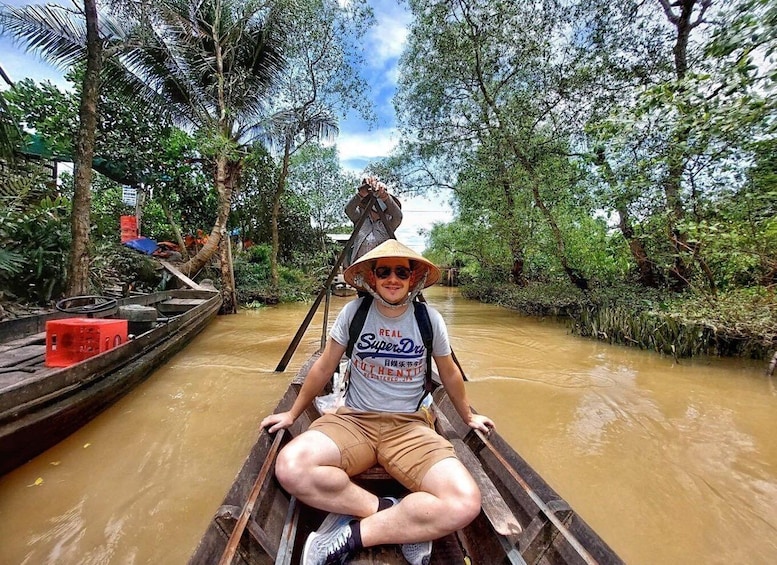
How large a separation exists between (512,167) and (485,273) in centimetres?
708

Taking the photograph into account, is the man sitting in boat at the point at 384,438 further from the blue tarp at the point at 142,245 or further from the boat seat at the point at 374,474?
the blue tarp at the point at 142,245

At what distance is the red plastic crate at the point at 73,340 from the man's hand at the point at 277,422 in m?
2.62

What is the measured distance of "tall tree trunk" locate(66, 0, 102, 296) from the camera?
5918 millimetres

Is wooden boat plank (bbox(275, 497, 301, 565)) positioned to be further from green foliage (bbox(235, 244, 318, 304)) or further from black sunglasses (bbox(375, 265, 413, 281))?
green foliage (bbox(235, 244, 318, 304))

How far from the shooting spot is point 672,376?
5832 mm

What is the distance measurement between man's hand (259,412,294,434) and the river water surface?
939 mm

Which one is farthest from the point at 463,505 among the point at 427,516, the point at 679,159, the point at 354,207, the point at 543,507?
the point at 679,159

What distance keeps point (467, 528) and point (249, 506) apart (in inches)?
39.9

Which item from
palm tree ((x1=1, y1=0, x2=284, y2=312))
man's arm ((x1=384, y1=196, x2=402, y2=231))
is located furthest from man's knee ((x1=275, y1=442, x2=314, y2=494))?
palm tree ((x1=1, y1=0, x2=284, y2=312))

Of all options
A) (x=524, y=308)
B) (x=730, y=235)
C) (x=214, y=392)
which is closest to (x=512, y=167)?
(x=524, y=308)

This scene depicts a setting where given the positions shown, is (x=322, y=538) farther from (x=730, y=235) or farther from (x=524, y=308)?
(x=524, y=308)

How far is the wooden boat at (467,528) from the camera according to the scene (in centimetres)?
147

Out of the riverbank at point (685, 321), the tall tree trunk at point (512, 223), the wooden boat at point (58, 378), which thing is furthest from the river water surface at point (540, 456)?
the tall tree trunk at point (512, 223)

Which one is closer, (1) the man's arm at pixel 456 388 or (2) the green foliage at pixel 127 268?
(1) the man's arm at pixel 456 388
